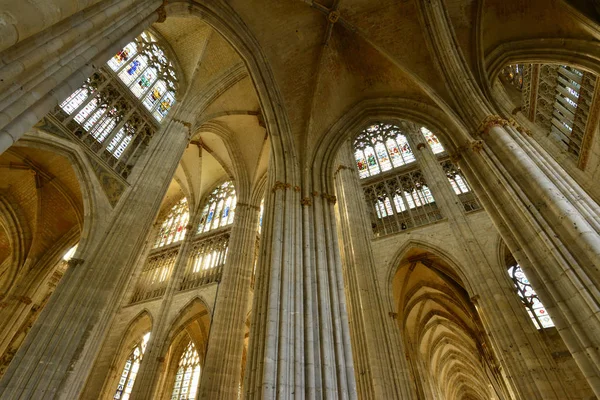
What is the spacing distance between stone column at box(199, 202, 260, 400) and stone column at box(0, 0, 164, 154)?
7.74 metres

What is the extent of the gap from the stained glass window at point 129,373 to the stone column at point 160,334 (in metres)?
1.62

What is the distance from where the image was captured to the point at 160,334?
12.8 meters

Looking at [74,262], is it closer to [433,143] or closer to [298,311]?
[298,311]

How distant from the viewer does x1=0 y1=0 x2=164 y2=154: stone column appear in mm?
2664

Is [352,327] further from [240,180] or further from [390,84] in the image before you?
[240,180]

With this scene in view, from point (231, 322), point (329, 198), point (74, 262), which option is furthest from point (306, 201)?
point (74, 262)

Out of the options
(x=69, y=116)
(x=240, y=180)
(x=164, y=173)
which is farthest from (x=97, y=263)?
(x=240, y=180)

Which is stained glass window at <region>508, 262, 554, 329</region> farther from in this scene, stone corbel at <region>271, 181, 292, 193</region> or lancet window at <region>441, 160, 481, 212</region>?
stone corbel at <region>271, 181, 292, 193</region>

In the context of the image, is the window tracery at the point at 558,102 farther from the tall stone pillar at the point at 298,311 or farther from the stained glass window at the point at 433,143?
the tall stone pillar at the point at 298,311

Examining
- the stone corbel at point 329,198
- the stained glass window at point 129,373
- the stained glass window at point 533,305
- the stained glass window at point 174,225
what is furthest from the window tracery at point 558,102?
the stained glass window at point 129,373

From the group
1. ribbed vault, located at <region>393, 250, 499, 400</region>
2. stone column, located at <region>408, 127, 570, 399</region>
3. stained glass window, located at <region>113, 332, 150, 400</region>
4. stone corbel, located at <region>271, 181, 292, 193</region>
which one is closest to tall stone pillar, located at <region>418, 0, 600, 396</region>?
stone corbel, located at <region>271, 181, 292, 193</region>

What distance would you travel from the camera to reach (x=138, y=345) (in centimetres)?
1588

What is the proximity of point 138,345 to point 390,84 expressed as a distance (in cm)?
1674

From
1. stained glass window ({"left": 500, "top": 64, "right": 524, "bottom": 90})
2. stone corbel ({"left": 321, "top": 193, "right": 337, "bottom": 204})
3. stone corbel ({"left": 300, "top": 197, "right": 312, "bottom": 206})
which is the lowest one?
stone corbel ({"left": 300, "top": 197, "right": 312, "bottom": 206})
